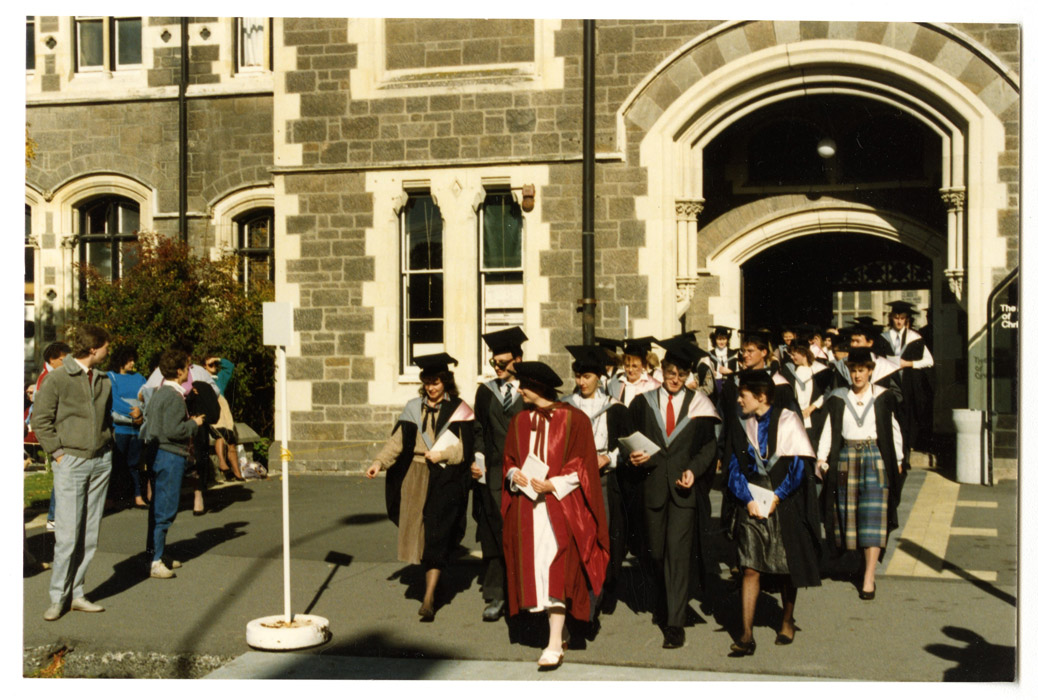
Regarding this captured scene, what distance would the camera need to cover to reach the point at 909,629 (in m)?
7.77

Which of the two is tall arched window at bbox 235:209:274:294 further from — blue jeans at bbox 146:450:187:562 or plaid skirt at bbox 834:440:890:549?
plaid skirt at bbox 834:440:890:549

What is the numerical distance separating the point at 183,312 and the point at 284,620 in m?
8.99

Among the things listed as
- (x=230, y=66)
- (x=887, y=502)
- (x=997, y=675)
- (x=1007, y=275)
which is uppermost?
(x=230, y=66)

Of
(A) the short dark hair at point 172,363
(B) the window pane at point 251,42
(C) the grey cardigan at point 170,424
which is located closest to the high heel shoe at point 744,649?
(C) the grey cardigan at point 170,424

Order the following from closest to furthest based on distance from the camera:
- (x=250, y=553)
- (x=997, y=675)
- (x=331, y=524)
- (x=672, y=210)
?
(x=997, y=675)
(x=250, y=553)
(x=331, y=524)
(x=672, y=210)

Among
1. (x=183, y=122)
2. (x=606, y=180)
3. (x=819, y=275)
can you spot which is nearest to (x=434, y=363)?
(x=606, y=180)

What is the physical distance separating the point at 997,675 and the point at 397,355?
9658 millimetres

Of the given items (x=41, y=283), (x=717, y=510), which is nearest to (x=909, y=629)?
(x=717, y=510)

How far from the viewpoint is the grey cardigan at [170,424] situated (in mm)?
9844

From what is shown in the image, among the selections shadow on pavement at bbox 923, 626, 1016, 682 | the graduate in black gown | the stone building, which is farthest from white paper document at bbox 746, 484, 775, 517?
the stone building

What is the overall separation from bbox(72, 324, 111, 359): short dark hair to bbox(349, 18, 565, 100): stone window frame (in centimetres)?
758

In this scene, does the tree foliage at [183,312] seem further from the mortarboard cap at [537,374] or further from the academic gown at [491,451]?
the mortarboard cap at [537,374]

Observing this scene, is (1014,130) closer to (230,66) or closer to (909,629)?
(909,629)

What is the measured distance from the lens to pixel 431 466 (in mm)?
8531
